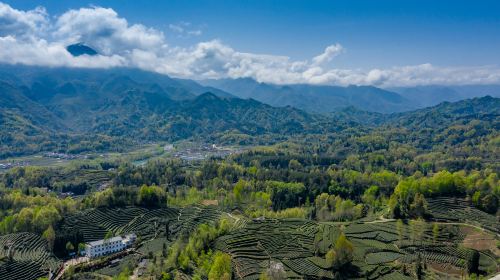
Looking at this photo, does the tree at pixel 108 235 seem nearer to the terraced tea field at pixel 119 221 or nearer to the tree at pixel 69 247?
the terraced tea field at pixel 119 221

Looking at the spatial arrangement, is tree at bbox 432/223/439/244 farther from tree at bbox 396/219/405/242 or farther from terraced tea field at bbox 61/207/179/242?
terraced tea field at bbox 61/207/179/242

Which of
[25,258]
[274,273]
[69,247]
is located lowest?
[69,247]

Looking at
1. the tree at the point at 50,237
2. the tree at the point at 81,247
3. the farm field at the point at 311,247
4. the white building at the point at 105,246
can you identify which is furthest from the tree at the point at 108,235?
the tree at the point at 50,237

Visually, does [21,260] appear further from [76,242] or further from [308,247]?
[308,247]

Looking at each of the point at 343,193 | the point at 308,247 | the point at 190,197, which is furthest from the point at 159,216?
the point at 343,193

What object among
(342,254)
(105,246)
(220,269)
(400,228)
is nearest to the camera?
(220,269)

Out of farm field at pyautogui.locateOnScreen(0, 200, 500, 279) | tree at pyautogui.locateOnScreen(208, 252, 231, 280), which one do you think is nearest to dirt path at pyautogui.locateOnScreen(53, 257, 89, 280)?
farm field at pyautogui.locateOnScreen(0, 200, 500, 279)

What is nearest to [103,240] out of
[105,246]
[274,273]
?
[105,246]

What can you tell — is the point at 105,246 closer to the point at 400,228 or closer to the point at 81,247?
the point at 81,247
